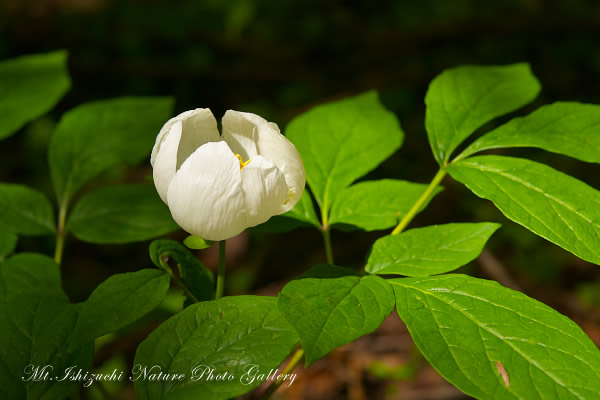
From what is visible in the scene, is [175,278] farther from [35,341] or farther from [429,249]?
[429,249]

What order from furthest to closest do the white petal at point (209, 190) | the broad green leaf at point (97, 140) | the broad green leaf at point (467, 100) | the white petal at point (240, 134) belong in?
the broad green leaf at point (97, 140) < the broad green leaf at point (467, 100) < the white petal at point (240, 134) < the white petal at point (209, 190)

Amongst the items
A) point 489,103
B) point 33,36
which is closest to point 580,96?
point 489,103

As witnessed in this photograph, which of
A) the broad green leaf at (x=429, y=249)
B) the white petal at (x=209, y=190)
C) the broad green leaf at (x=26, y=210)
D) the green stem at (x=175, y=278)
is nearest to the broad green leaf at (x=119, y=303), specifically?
the green stem at (x=175, y=278)

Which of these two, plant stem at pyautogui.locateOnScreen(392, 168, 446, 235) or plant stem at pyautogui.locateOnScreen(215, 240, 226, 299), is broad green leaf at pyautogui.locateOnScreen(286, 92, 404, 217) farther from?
plant stem at pyautogui.locateOnScreen(215, 240, 226, 299)

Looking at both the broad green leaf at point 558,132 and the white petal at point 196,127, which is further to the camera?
the broad green leaf at point 558,132

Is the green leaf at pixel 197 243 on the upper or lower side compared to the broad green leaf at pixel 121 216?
upper

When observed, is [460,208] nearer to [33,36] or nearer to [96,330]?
[96,330]

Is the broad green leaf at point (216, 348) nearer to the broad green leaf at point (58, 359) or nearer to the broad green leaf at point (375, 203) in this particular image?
the broad green leaf at point (58, 359)
